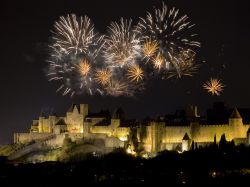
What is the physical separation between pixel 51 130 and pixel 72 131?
165 inches

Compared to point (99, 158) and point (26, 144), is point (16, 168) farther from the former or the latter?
point (26, 144)

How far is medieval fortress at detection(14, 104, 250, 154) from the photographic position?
102 meters

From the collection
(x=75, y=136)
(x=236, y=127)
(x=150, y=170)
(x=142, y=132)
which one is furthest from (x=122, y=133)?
(x=150, y=170)

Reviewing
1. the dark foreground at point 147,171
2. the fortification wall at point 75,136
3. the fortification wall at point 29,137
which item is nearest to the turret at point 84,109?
the fortification wall at point 29,137

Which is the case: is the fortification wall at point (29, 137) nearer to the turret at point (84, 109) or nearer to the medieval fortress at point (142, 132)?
the medieval fortress at point (142, 132)

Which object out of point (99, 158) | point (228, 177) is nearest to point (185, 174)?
point (228, 177)

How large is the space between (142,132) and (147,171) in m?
12.4

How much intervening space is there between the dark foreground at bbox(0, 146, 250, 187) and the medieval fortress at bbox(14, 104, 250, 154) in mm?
3825

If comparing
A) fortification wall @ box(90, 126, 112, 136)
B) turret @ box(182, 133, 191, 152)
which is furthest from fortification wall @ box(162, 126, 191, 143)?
fortification wall @ box(90, 126, 112, 136)

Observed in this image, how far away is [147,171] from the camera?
299 feet

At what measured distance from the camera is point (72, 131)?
111688 millimetres

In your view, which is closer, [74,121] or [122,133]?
[122,133]

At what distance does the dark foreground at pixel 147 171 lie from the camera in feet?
288

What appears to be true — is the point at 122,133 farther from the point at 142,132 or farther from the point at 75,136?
the point at 75,136
